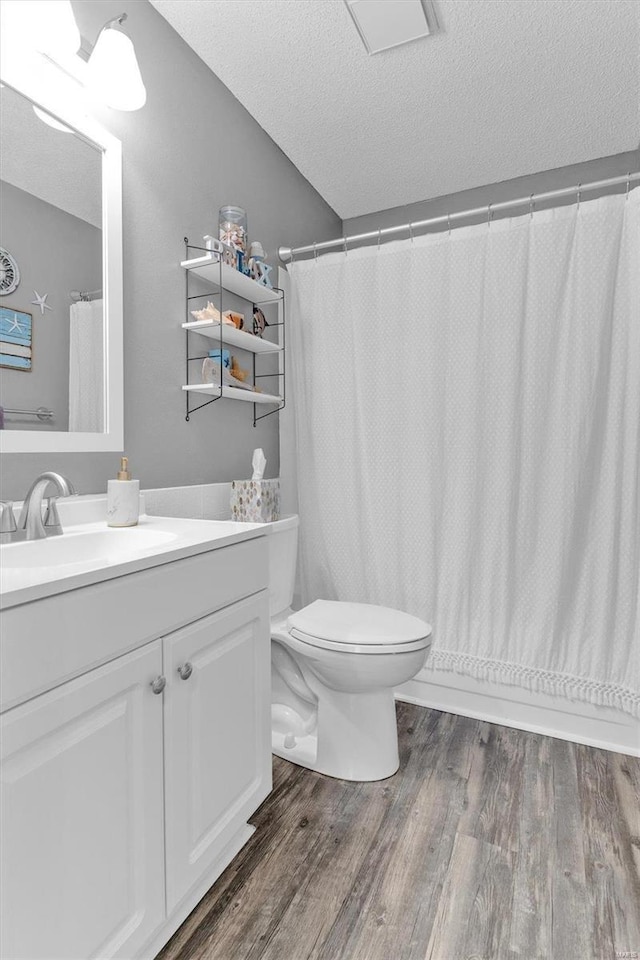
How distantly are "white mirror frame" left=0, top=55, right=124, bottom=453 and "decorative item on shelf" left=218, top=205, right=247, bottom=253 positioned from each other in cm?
44

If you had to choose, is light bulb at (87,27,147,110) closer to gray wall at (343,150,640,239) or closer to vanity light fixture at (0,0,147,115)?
vanity light fixture at (0,0,147,115)

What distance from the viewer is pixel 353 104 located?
1.98 m

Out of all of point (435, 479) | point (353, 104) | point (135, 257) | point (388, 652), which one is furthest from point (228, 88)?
point (388, 652)

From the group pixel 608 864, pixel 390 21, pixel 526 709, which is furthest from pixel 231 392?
pixel 608 864

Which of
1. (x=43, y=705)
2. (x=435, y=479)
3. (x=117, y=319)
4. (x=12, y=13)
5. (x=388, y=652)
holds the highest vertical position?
(x=12, y=13)

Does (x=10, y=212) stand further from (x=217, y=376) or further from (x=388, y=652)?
(x=388, y=652)

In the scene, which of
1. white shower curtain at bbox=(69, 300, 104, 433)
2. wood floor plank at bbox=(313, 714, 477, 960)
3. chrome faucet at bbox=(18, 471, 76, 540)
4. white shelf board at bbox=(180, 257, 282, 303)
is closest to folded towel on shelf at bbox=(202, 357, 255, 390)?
white shelf board at bbox=(180, 257, 282, 303)

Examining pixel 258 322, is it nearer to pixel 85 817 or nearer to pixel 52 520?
pixel 52 520

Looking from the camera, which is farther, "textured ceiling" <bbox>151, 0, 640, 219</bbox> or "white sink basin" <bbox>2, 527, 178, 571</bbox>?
"textured ceiling" <bbox>151, 0, 640, 219</bbox>

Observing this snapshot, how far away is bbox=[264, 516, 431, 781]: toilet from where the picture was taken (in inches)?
60.0

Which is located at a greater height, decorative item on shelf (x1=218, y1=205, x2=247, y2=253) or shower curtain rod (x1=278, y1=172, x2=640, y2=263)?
shower curtain rod (x1=278, y1=172, x2=640, y2=263)

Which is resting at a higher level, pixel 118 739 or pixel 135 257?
pixel 135 257

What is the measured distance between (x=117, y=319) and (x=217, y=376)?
0.39 metres

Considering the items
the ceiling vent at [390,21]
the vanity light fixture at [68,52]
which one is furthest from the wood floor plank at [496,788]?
the ceiling vent at [390,21]
